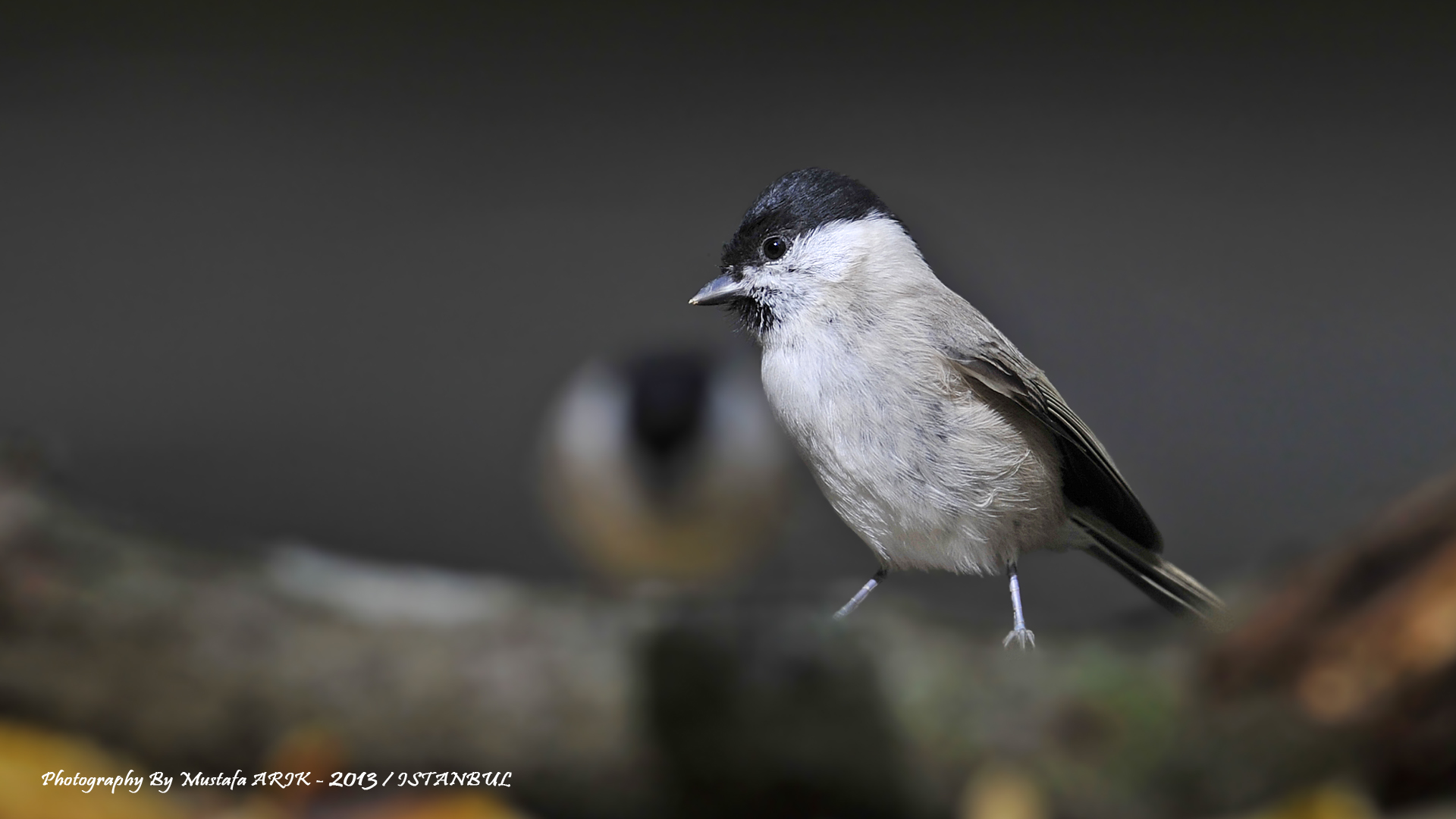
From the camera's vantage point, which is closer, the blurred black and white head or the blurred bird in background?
the blurred black and white head

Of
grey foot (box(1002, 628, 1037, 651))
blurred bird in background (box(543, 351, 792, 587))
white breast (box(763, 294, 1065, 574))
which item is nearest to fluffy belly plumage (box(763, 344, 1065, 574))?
white breast (box(763, 294, 1065, 574))

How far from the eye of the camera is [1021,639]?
0.72m

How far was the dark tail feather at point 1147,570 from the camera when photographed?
83 cm

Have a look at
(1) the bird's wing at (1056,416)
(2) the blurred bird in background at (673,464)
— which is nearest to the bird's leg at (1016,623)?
(1) the bird's wing at (1056,416)

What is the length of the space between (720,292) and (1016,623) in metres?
0.39

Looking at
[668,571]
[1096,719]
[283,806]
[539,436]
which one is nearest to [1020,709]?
[1096,719]

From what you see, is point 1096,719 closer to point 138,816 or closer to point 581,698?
point 581,698

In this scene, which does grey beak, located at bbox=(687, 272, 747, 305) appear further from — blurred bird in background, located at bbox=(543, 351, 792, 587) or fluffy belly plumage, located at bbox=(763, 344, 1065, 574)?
blurred bird in background, located at bbox=(543, 351, 792, 587)

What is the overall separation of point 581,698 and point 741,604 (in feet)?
0.49

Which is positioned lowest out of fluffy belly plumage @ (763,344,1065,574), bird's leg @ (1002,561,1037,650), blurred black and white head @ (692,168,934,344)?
bird's leg @ (1002,561,1037,650)

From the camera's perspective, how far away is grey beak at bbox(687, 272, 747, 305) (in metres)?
0.87

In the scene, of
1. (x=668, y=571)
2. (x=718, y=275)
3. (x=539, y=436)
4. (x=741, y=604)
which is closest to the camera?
(x=741, y=604)

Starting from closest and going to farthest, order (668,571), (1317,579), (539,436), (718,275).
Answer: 1. (1317,579)
2. (718,275)
3. (668,571)
4. (539,436)

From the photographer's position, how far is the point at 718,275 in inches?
35.4
